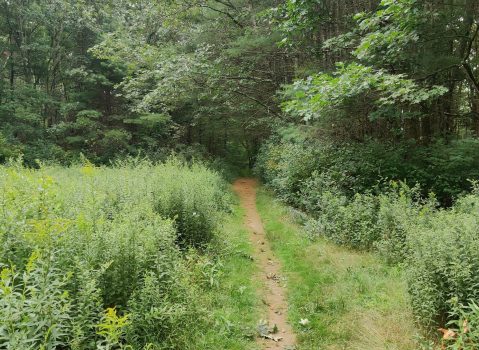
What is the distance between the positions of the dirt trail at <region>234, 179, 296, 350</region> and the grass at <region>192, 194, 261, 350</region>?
0.19m

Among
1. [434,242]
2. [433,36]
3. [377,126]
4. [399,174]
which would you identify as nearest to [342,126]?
[377,126]

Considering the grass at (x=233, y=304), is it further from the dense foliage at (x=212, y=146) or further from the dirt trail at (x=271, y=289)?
the dense foliage at (x=212, y=146)

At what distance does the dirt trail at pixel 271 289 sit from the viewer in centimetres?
473

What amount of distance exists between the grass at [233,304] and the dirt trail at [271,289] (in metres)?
0.19

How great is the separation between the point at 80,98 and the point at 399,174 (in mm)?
20632

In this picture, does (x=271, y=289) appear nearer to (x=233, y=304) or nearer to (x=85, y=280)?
(x=233, y=304)

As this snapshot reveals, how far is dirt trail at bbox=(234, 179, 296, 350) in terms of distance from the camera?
4730 mm

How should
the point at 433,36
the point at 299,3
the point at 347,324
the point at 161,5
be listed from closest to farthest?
the point at 347,324 → the point at 433,36 → the point at 299,3 → the point at 161,5

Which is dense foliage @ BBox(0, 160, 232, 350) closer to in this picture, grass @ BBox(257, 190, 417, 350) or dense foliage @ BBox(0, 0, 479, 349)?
dense foliage @ BBox(0, 0, 479, 349)

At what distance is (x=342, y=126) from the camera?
12.3m

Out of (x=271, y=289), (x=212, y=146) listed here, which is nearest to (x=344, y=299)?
(x=271, y=289)

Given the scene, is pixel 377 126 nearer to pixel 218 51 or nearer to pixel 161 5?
pixel 218 51

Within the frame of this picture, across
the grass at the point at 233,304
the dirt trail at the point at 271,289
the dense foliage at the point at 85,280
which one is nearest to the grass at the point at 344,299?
the dirt trail at the point at 271,289

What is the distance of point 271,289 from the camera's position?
250 inches
